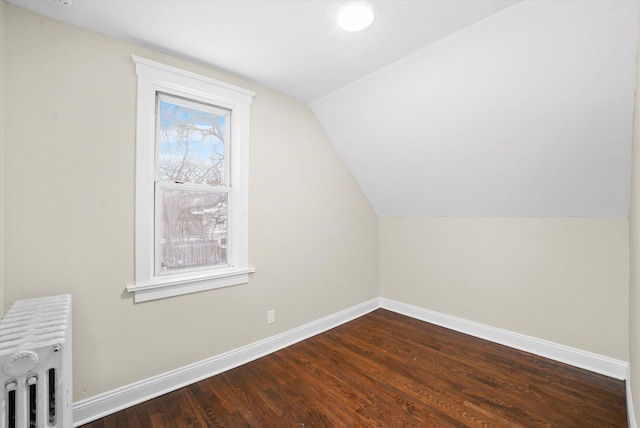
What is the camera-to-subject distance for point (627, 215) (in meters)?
2.20

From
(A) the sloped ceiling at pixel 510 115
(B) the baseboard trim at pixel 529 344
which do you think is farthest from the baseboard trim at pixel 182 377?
(A) the sloped ceiling at pixel 510 115

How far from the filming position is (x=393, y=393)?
6.59ft

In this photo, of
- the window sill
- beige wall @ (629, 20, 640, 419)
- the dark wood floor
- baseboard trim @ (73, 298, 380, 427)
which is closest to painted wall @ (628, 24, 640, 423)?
beige wall @ (629, 20, 640, 419)

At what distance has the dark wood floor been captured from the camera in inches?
68.7

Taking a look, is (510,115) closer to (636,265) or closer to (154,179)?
(636,265)

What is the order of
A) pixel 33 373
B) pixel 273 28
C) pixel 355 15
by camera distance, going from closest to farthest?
pixel 33 373 → pixel 355 15 → pixel 273 28

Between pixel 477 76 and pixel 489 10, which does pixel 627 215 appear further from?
pixel 489 10

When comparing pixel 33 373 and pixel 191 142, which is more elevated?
pixel 191 142

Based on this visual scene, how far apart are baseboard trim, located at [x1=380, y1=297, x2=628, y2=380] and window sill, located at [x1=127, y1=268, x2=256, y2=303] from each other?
6.93ft

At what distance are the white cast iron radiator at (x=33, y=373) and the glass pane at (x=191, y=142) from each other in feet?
3.74

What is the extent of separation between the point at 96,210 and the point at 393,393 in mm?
2288

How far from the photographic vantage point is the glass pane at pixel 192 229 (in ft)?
6.95

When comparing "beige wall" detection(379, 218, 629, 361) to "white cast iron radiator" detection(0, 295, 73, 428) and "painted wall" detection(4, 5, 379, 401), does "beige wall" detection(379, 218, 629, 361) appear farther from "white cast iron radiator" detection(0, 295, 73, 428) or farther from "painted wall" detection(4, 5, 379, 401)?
"white cast iron radiator" detection(0, 295, 73, 428)

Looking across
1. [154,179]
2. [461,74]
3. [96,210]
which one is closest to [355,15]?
[461,74]
